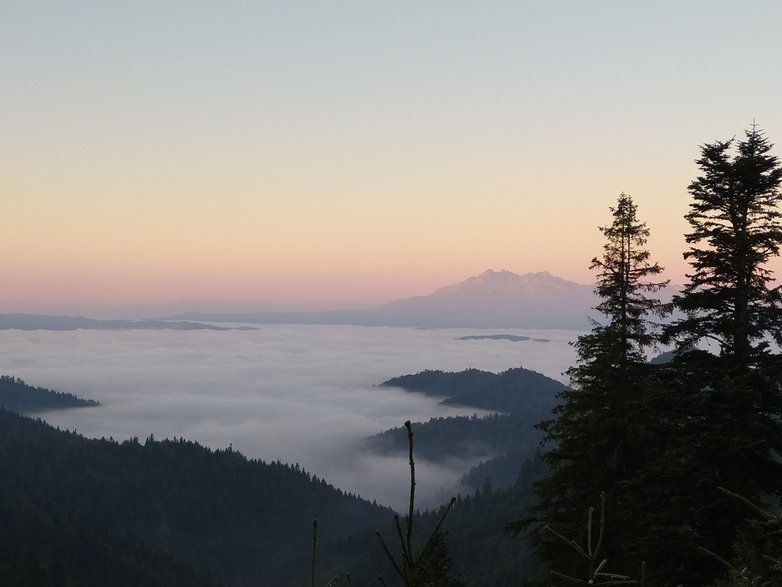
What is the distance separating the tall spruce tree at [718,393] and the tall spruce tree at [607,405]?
1.55 metres

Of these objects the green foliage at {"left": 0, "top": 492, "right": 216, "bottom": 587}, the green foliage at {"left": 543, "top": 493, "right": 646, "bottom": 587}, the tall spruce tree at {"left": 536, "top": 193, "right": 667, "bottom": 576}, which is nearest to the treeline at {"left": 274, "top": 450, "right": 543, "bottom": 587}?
the green foliage at {"left": 0, "top": 492, "right": 216, "bottom": 587}

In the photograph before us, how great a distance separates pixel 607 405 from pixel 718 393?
5.00 meters

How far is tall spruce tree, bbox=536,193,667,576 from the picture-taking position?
2094 cm

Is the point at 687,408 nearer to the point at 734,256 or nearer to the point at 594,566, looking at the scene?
the point at 734,256

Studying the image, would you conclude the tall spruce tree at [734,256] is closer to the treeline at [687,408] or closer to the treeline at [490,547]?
the treeline at [687,408]

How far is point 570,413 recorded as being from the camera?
73.4 ft

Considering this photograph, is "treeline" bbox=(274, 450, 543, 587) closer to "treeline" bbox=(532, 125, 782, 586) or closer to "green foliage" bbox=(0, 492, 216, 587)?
"green foliage" bbox=(0, 492, 216, 587)

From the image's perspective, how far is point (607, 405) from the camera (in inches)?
864

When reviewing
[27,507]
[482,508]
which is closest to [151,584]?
[27,507]

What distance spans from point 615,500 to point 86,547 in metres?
188

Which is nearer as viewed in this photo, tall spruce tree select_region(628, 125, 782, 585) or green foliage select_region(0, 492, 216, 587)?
tall spruce tree select_region(628, 125, 782, 585)

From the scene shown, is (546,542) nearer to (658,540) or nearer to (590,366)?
(658,540)

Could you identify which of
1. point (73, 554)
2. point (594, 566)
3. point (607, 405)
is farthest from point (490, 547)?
point (594, 566)

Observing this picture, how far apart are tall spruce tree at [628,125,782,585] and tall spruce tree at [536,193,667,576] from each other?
1.55 m
